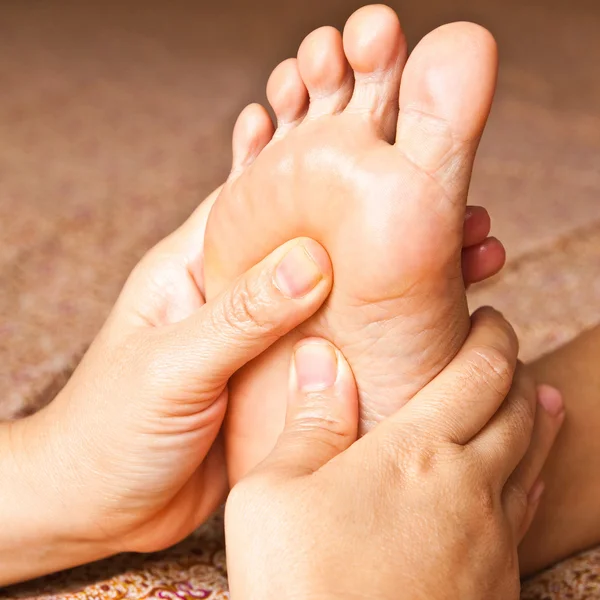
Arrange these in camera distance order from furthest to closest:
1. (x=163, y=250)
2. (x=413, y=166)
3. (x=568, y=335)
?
(x=568, y=335) → (x=163, y=250) → (x=413, y=166)

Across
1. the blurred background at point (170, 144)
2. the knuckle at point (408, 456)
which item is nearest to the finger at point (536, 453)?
the knuckle at point (408, 456)

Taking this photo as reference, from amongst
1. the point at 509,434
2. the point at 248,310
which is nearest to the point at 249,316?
the point at 248,310

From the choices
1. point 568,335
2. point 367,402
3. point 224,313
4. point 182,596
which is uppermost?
point 224,313

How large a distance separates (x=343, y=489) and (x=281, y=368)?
0.22m

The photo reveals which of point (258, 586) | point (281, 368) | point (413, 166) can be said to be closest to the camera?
point (258, 586)

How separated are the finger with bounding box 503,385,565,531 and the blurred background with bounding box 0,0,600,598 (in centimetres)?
37

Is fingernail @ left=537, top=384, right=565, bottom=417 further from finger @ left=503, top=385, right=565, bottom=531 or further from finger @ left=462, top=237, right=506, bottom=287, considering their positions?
finger @ left=462, top=237, right=506, bottom=287

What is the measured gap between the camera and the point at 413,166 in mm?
680

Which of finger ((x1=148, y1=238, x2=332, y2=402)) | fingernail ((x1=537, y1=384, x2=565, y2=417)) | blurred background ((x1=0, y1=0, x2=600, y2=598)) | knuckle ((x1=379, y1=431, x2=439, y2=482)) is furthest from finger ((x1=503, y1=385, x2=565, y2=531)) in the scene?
blurred background ((x1=0, y1=0, x2=600, y2=598))

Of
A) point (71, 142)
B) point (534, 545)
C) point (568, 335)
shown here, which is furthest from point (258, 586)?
point (71, 142)

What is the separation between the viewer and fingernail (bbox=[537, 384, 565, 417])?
0.90 metres

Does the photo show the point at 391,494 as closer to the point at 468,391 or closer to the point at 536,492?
the point at 468,391

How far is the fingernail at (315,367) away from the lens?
0.76 m

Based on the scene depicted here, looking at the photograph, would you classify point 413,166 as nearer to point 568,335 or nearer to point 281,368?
point 281,368
